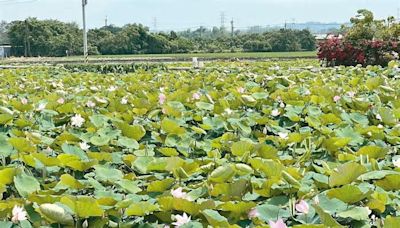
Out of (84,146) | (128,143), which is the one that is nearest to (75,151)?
(84,146)

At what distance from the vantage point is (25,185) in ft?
4.09

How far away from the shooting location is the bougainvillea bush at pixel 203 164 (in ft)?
3.60

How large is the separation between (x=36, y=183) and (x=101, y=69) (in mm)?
12386

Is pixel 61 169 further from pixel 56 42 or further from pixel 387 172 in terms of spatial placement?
pixel 56 42

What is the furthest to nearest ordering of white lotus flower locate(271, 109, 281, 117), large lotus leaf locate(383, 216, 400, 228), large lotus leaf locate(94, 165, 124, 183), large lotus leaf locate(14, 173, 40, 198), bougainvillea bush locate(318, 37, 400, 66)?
bougainvillea bush locate(318, 37, 400, 66) → white lotus flower locate(271, 109, 281, 117) → large lotus leaf locate(94, 165, 124, 183) → large lotus leaf locate(14, 173, 40, 198) → large lotus leaf locate(383, 216, 400, 228)

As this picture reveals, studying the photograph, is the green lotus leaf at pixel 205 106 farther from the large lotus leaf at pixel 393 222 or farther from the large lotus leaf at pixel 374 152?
the large lotus leaf at pixel 393 222

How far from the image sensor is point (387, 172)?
1288 mm

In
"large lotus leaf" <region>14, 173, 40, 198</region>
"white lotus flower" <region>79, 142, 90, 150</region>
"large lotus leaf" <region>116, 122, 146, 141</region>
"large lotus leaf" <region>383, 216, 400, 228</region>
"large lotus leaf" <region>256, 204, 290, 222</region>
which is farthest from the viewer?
"large lotus leaf" <region>116, 122, 146, 141</region>

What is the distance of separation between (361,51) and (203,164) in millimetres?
10427

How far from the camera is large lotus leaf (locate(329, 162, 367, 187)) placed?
48.1 inches

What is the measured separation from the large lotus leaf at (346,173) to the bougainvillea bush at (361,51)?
10173 millimetres

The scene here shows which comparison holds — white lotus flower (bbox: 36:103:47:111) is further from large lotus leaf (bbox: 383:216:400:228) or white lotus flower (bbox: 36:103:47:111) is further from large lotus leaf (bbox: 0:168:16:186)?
large lotus leaf (bbox: 383:216:400:228)

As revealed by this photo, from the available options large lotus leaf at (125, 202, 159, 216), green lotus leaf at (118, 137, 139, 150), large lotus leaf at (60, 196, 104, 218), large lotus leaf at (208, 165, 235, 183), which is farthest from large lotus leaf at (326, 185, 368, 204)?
green lotus leaf at (118, 137, 139, 150)

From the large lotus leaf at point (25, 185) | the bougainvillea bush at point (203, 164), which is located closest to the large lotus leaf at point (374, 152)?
the bougainvillea bush at point (203, 164)
